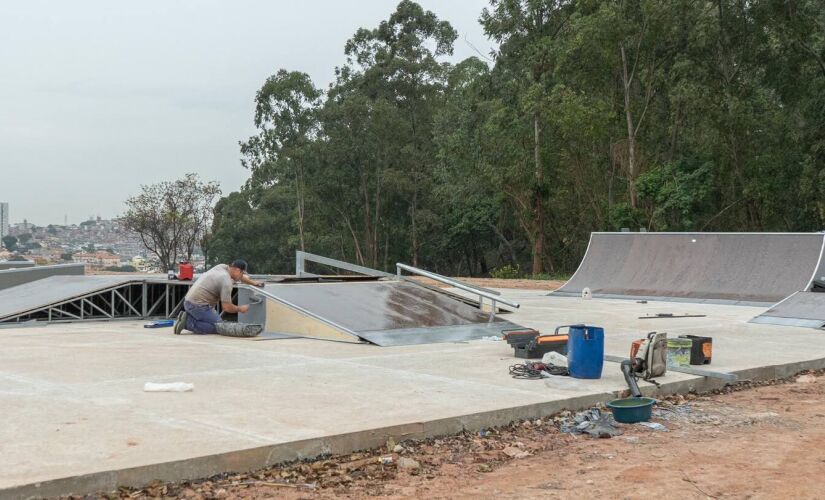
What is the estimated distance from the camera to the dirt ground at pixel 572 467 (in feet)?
13.5

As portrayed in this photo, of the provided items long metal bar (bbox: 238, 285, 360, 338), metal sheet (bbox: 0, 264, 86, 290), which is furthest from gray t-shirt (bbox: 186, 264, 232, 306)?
metal sheet (bbox: 0, 264, 86, 290)

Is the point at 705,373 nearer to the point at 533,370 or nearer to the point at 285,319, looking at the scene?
the point at 533,370

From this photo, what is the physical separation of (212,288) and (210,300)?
0.20 metres

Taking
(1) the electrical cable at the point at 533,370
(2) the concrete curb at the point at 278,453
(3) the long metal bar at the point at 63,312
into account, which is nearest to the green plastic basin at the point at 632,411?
(2) the concrete curb at the point at 278,453

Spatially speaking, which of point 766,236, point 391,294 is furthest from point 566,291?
point 391,294

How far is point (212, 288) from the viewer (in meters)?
10.7

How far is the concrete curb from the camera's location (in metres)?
3.76

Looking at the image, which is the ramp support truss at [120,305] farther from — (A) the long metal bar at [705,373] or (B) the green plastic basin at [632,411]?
(B) the green plastic basin at [632,411]

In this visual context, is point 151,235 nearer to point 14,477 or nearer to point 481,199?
point 481,199

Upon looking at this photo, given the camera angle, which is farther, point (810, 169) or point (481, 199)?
point (481, 199)

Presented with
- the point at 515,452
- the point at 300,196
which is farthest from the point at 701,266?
the point at 300,196

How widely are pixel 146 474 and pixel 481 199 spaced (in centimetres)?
3586

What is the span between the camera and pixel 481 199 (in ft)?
129

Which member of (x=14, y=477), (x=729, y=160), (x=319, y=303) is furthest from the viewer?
(x=729, y=160)
